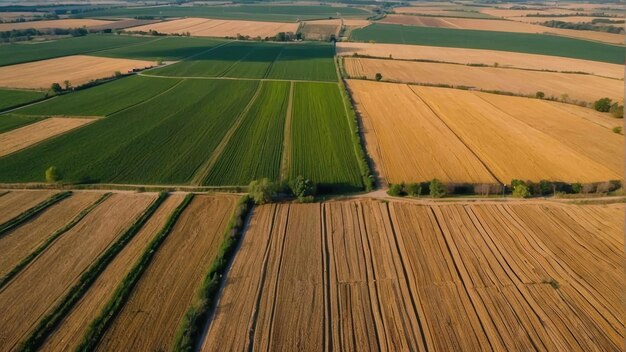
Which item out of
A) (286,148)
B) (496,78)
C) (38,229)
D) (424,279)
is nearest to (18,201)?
(38,229)

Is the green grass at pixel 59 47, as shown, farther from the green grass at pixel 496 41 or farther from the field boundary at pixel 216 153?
the green grass at pixel 496 41

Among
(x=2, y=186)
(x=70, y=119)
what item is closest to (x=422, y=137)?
(x=2, y=186)

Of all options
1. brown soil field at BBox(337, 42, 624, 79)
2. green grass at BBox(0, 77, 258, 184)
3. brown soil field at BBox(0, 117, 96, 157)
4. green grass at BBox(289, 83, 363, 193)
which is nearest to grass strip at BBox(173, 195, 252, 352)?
green grass at BBox(289, 83, 363, 193)

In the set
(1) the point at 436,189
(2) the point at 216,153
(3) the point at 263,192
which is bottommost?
(1) the point at 436,189

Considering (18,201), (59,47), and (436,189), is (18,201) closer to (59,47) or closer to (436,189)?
(436,189)

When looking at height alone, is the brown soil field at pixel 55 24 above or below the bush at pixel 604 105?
above

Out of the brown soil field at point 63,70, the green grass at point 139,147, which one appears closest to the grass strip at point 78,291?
the green grass at point 139,147

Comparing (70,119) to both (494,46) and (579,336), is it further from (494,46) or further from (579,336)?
(494,46)
